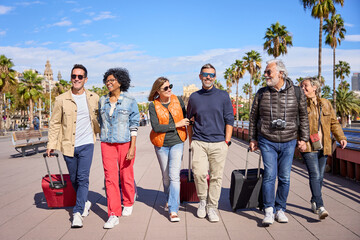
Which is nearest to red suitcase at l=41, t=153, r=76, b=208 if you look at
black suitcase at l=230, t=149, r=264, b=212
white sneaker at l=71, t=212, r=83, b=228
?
white sneaker at l=71, t=212, r=83, b=228

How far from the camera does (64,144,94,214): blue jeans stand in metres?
4.25

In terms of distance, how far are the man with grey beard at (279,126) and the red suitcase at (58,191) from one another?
2723mm

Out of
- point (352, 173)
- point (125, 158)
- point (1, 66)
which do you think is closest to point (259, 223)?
point (125, 158)

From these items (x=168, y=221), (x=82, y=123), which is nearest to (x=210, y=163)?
(x=168, y=221)

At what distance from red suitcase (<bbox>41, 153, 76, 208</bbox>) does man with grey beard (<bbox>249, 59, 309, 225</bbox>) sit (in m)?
2.72

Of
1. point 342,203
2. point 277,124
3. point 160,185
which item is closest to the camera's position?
point 277,124

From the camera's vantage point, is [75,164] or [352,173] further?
[352,173]

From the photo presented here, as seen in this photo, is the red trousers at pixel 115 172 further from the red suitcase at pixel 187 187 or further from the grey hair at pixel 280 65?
the grey hair at pixel 280 65

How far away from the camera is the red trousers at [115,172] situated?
4238 mm

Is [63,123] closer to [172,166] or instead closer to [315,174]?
[172,166]

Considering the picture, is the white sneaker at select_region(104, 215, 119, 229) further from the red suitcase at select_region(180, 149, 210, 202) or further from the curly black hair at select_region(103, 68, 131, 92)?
the curly black hair at select_region(103, 68, 131, 92)

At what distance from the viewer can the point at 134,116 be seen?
4.46 meters

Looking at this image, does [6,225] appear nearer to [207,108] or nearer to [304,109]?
[207,108]

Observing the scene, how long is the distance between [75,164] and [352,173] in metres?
5.49
